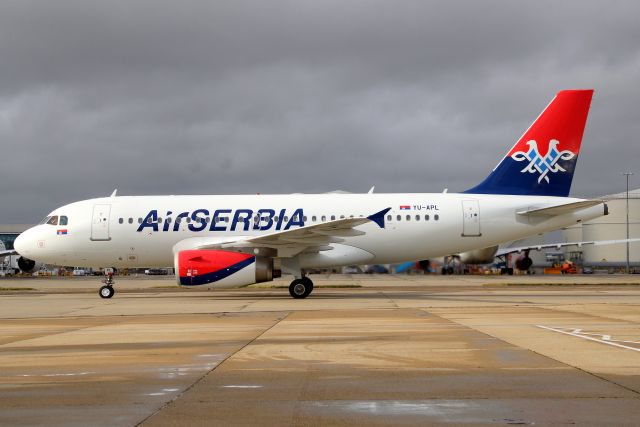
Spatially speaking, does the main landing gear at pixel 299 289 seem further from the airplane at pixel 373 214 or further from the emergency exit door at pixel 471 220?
the emergency exit door at pixel 471 220

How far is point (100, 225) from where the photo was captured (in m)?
26.3

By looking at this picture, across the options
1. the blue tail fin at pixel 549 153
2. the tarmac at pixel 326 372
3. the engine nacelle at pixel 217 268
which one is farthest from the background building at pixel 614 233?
the tarmac at pixel 326 372

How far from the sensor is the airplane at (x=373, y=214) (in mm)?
25547

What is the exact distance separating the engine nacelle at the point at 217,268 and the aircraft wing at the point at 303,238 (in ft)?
2.12

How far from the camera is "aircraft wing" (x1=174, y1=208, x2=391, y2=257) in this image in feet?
74.1

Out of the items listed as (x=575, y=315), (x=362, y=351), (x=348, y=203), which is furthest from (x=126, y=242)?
(x=362, y=351)

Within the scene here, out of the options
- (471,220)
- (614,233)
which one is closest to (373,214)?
(471,220)

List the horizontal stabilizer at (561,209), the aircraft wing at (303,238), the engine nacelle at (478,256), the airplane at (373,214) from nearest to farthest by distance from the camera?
1. the aircraft wing at (303,238)
2. the horizontal stabilizer at (561,209)
3. the airplane at (373,214)
4. the engine nacelle at (478,256)

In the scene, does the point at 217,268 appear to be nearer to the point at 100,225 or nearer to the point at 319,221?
the point at 319,221

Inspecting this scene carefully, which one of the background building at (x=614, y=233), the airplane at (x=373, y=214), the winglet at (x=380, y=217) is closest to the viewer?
the winglet at (x=380, y=217)

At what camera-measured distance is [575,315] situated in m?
15.9

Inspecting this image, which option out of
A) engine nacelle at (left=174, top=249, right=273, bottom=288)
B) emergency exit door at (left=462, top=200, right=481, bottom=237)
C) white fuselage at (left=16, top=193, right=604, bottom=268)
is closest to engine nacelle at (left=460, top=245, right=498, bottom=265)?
white fuselage at (left=16, top=193, right=604, bottom=268)

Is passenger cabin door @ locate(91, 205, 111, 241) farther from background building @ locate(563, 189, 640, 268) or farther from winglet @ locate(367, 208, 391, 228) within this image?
background building @ locate(563, 189, 640, 268)

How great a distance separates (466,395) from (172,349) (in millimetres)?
5167
